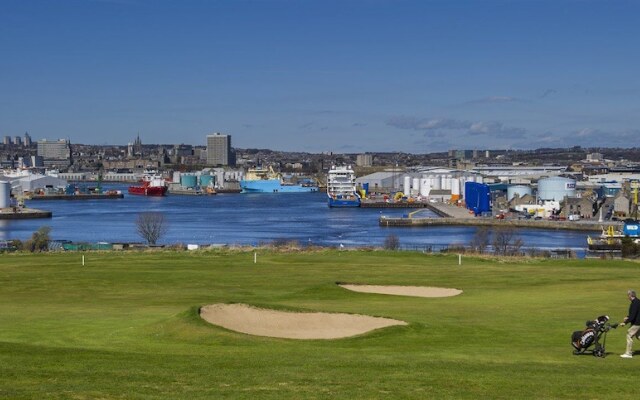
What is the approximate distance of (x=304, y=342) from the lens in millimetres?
15711

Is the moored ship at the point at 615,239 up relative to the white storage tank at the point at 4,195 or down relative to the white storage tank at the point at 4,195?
down

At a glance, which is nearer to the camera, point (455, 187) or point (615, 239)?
point (615, 239)

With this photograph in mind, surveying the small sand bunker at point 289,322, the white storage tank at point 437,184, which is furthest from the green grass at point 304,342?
the white storage tank at point 437,184

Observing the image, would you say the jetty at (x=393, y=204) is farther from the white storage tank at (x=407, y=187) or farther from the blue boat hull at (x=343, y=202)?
the white storage tank at (x=407, y=187)

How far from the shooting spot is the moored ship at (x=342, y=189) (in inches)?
5182

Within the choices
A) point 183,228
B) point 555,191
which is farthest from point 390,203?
point 183,228

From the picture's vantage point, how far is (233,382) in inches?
430

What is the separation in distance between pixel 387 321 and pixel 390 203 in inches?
4562

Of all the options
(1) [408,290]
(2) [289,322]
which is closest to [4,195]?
(1) [408,290]

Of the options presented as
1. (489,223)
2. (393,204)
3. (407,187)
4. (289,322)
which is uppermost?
(407,187)

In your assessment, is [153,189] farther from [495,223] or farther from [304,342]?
[304,342]

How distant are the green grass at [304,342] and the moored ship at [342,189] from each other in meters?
101

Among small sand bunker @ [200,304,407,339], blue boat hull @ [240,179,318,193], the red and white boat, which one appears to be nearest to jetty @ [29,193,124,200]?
the red and white boat

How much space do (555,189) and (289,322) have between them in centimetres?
9467
